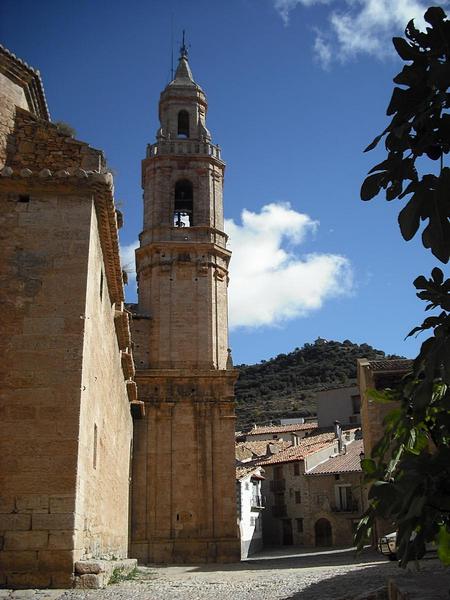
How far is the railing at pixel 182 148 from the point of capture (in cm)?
3009

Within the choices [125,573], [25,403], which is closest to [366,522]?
[25,403]

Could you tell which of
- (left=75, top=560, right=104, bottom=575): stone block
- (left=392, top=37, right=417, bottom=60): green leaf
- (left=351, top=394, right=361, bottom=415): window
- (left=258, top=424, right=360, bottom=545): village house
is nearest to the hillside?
(left=351, top=394, right=361, bottom=415): window

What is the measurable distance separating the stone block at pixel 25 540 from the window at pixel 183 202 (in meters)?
22.6

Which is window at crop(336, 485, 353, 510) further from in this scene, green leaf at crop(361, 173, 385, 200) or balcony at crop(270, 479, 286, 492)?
green leaf at crop(361, 173, 385, 200)

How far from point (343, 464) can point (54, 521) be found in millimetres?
32558

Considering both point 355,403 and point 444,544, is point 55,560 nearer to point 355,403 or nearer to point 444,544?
point 444,544

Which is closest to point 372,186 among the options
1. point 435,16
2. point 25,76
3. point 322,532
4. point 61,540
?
point 435,16

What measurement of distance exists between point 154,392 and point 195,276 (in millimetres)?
5298

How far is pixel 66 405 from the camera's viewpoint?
26.1 ft

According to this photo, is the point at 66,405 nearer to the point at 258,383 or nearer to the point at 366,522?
the point at 366,522

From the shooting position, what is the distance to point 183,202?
2984 cm

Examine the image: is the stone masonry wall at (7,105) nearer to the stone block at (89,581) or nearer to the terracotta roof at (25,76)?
the terracotta roof at (25,76)

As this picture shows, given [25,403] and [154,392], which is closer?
[25,403]

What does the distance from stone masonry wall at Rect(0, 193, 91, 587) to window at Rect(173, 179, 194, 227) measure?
20.5 metres
